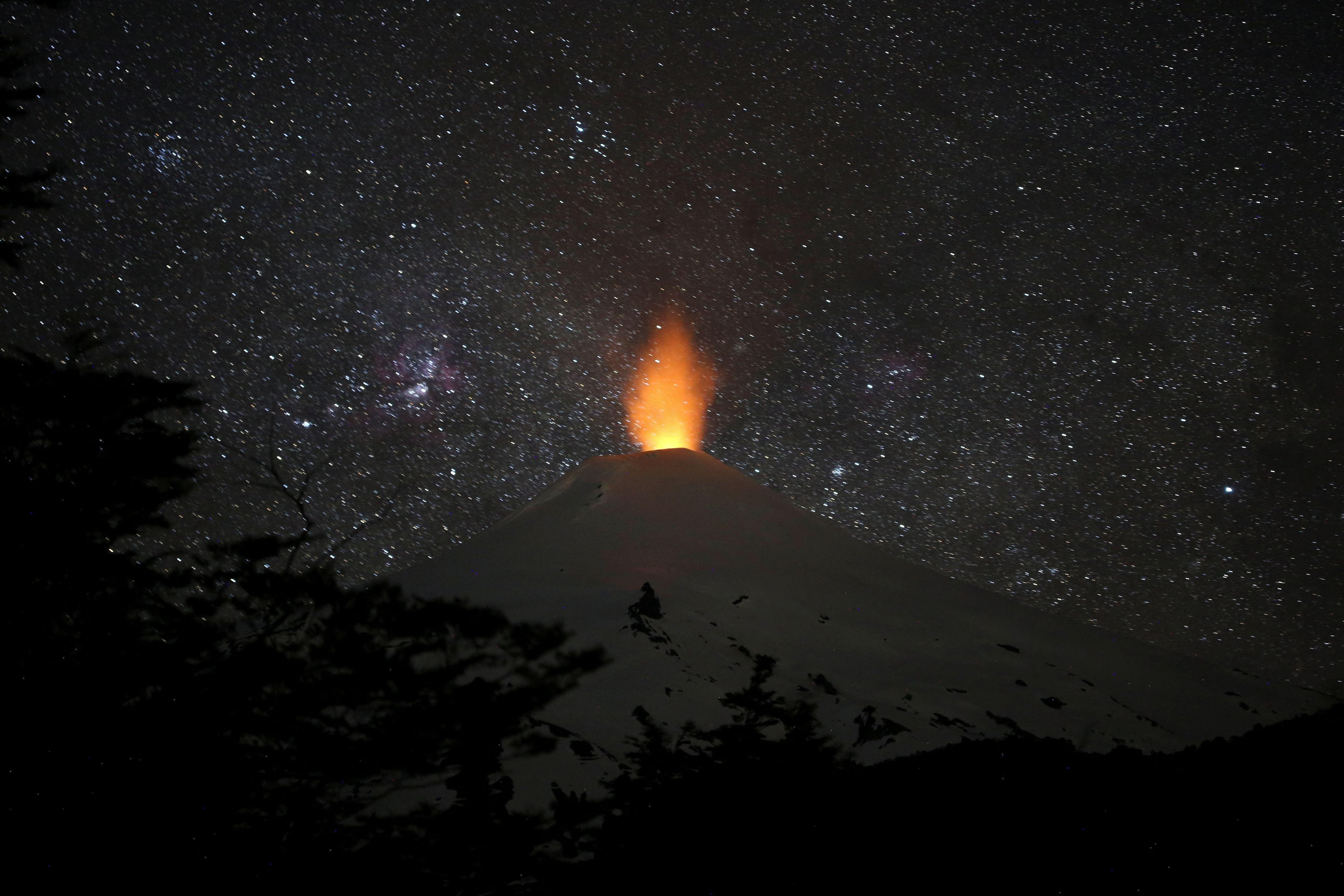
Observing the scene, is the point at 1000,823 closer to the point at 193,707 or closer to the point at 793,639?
the point at 193,707

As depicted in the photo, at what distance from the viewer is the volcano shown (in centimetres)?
1170

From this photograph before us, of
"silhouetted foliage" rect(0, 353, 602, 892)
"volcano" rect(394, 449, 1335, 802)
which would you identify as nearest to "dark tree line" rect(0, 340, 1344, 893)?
"silhouetted foliage" rect(0, 353, 602, 892)

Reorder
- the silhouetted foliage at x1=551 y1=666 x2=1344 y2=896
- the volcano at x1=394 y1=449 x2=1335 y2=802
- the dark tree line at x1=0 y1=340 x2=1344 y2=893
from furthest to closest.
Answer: the volcano at x1=394 y1=449 x2=1335 y2=802, the dark tree line at x1=0 y1=340 x2=1344 y2=893, the silhouetted foliage at x1=551 y1=666 x2=1344 y2=896

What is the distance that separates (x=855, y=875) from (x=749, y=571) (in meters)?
13.4

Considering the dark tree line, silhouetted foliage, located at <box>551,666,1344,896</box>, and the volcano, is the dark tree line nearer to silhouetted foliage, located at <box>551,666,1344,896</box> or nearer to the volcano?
silhouetted foliage, located at <box>551,666,1344,896</box>

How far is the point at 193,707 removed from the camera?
7191 millimetres

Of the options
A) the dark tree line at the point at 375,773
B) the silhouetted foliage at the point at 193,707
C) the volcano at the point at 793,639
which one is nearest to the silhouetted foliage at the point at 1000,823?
the dark tree line at the point at 375,773

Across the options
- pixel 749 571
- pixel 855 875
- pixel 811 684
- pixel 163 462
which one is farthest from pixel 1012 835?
pixel 749 571

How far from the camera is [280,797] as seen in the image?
7930 millimetres

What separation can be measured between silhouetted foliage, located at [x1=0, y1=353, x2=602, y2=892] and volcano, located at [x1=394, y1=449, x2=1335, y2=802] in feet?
4.64

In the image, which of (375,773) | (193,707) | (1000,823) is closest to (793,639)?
(375,773)

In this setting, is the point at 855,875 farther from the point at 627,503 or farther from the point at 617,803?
the point at 627,503

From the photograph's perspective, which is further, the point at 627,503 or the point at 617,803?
the point at 627,503

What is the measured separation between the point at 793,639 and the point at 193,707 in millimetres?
11095
